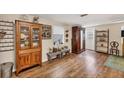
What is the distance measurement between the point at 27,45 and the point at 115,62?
220 centimetres

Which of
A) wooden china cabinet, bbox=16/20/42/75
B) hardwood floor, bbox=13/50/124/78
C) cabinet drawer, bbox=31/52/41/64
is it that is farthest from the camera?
cabinet drawer, bbox=31/52/41/64

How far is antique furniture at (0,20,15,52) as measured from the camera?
2.06 meters

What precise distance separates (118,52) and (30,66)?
217cm

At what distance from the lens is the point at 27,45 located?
2.54 m

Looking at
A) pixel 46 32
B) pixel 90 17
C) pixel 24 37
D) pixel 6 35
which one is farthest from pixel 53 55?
pixel 90 17

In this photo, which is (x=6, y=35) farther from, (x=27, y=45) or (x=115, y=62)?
(x=115, y=62)

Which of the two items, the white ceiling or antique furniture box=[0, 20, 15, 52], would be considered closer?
the white ceiling

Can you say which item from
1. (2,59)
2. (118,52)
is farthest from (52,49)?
(118,52)

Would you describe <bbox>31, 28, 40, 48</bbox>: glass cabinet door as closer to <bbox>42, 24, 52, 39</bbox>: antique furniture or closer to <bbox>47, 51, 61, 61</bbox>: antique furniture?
<bbox>42, 24, 52, 39</bbox>: antique furniture

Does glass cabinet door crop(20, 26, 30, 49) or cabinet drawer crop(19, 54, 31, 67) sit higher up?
glass cabinet door crop(20, 26, 30, 49)

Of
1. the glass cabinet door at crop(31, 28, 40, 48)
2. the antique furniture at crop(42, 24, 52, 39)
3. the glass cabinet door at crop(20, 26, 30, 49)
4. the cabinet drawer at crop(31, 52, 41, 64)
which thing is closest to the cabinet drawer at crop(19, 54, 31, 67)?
the cabinet drawer at crop(31, 52, 41, 64)

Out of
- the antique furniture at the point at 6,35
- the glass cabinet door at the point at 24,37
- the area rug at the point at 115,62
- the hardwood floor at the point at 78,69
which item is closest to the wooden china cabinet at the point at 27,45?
the glass cabinet door at the point at 24,37
